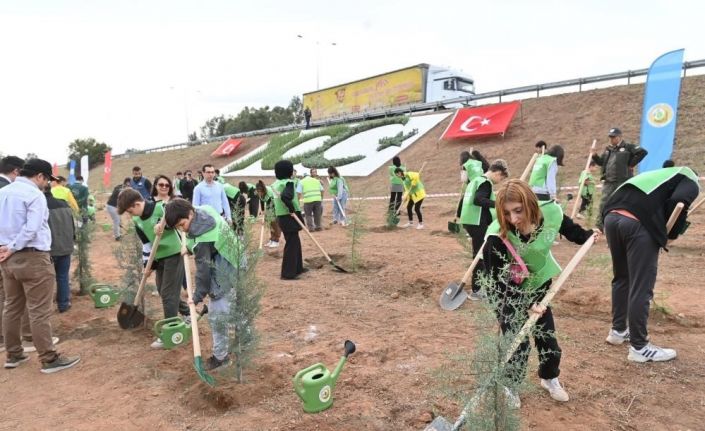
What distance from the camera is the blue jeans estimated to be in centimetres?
548

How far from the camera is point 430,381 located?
11.0 feet

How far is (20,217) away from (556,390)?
14.9ft

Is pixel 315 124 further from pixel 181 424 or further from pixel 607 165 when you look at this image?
pixel 181 424

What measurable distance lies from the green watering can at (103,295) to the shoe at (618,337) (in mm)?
5569

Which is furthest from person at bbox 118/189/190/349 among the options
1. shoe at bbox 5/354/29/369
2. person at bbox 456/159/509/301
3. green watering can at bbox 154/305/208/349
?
person at bbox 456/159/509/301

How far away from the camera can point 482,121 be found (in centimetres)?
2122

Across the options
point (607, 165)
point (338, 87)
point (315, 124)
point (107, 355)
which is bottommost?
point (107, 355)

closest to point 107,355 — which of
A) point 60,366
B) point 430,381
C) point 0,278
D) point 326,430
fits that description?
point 60,366

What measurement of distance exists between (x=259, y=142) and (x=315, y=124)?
5.18m

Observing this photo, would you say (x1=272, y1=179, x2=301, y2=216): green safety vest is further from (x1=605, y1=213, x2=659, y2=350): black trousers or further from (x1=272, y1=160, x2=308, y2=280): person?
(x1=605, y1=213, x2=659, y2=350): black trousers

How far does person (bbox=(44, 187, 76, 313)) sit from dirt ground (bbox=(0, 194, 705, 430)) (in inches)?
10.5

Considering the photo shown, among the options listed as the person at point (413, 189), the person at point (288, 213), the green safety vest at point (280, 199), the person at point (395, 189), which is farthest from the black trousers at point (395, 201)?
the green safety vest at point (280, 199)

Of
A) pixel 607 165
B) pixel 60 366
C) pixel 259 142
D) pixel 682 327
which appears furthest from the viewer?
pixel 259 142

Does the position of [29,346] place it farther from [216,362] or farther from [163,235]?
[216,362]
